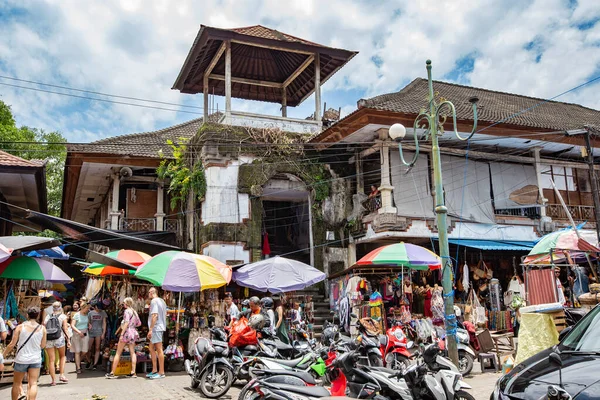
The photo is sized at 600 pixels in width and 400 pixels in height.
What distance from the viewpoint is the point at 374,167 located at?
58.0 feet

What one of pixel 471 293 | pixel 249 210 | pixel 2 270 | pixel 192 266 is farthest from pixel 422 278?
pixel 2 270

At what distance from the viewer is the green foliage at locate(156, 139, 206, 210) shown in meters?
16.8

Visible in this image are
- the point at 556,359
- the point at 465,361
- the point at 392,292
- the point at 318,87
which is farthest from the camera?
the point at 318,87

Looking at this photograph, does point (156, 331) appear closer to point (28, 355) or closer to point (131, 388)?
point (131, 388)

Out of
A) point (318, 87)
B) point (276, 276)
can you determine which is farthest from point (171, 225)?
point (276, 276)

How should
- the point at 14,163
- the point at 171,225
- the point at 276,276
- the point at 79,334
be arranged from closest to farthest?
the point at 79,334, the point at 276,276, the point at 14,163, the point at 171,225

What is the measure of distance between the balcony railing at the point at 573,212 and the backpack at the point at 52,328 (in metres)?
16.2

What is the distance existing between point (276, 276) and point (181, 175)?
665 centimetres

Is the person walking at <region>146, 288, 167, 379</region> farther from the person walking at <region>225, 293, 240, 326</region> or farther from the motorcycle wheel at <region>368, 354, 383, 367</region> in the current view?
the motorcycle wheel at <region>368, 354, 383, 367</region>

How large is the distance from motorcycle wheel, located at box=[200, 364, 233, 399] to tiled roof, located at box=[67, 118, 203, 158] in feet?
28.6

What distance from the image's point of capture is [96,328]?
12648 mm

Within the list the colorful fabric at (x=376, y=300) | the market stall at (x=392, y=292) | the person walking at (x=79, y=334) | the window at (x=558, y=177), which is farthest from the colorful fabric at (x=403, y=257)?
the window at (x=558, y=177)

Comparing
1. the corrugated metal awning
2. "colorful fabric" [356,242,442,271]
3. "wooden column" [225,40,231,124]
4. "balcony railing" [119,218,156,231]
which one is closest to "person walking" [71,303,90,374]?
"colorful fabric" [356,242,442,271]

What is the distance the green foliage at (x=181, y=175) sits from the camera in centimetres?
1681
